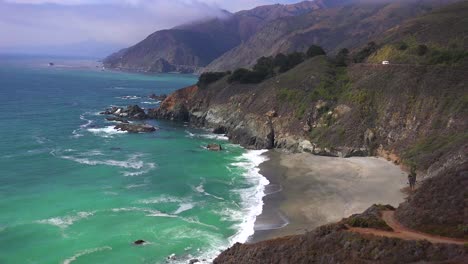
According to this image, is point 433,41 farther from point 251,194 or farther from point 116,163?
point 116,163

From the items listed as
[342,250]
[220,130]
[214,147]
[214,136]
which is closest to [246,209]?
[342,250]

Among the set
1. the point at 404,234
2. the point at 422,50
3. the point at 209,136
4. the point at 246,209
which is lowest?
the point at 246,209

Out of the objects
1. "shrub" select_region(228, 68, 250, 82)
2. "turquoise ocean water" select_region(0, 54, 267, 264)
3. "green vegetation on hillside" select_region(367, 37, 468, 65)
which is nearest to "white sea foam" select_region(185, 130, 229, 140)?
"turquoise ocean water" select_region(0, 54, 267, 264)

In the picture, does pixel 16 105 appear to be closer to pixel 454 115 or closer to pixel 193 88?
pixel 193 88

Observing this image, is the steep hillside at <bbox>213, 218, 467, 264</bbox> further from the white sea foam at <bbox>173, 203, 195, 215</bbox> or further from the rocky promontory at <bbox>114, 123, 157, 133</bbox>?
the rocky promontory at <bbox>114, 123, 157, 133</bbox>

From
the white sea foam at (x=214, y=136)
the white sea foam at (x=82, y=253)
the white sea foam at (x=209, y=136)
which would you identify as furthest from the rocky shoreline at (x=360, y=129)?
the white sea foam at (x=82, y=253)

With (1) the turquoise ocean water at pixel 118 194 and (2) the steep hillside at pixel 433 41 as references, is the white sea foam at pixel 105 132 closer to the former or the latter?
(1) the turquoise ocean water at pixel 118 194
